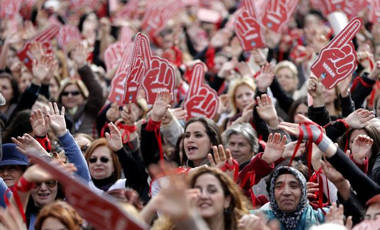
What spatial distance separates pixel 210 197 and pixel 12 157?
5.97 ft

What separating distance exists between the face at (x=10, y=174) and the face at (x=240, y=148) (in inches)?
68.3

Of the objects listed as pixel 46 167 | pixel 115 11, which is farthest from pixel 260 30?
pixel 115 11

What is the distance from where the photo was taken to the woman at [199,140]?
6805 millimetres

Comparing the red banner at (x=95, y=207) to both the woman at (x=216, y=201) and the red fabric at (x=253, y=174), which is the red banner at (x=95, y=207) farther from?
the red fabric at (x=253, y=174)

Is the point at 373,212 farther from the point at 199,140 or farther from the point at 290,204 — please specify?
the point at 199,140

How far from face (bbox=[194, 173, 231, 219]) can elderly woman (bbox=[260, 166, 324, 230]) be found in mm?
564

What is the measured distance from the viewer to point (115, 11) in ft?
53.6

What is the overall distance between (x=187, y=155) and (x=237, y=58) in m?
4.59

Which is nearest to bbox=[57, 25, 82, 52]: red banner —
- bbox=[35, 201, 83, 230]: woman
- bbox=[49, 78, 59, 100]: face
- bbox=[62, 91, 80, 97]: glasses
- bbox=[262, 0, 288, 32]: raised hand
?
bbox=[49, 78, 59, 100]: face

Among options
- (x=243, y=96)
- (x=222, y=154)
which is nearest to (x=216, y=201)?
(x=222, y=154)

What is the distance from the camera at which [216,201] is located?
525 centimetres

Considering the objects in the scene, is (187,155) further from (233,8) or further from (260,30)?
(233,8)

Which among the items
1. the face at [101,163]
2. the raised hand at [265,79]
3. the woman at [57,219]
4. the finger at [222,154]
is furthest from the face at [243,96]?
the woman at [57,219]

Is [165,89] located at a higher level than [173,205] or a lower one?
higher
